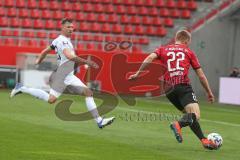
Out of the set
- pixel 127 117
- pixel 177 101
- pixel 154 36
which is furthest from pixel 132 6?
pixel 177 101

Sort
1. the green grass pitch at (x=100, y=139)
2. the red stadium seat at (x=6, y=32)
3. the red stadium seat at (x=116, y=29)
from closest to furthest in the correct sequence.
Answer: the green grass pitch at (x=100, y=139) < the red stadium seat at (x=6, y=32) < the red stadium seat at (x=116, y=29)

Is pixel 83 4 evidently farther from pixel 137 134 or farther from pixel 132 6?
pixel 137 134

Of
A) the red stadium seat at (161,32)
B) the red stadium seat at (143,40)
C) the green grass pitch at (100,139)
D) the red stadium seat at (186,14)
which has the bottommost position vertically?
the green grass pitch at (100,139)

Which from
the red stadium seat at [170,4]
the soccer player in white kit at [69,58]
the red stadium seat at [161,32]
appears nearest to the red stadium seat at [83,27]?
the red stadium seat at [161,32]

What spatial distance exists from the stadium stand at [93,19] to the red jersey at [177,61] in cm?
2083

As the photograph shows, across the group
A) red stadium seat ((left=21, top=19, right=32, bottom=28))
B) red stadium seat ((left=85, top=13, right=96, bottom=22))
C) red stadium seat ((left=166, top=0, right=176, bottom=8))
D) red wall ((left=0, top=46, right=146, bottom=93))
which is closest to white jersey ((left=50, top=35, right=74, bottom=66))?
red wall ((left=0, top=46, right=146, bottom=93))

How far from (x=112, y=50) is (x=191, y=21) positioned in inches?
244

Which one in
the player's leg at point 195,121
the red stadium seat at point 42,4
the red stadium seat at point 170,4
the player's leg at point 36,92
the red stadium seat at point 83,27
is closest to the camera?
the player's leg at point 195,121

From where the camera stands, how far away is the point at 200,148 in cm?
1223

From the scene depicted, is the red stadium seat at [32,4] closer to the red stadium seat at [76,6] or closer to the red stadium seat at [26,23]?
the red stadium seat at [26,23]

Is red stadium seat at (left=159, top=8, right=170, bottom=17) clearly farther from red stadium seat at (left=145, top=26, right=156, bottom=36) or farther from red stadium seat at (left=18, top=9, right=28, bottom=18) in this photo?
red stadium seat at (left=18, top=9, right=28, bottom=18)

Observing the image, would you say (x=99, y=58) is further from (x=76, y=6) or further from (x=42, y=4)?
(x=42, y=4)

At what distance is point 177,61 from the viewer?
12.0m

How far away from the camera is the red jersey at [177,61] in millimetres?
12016
